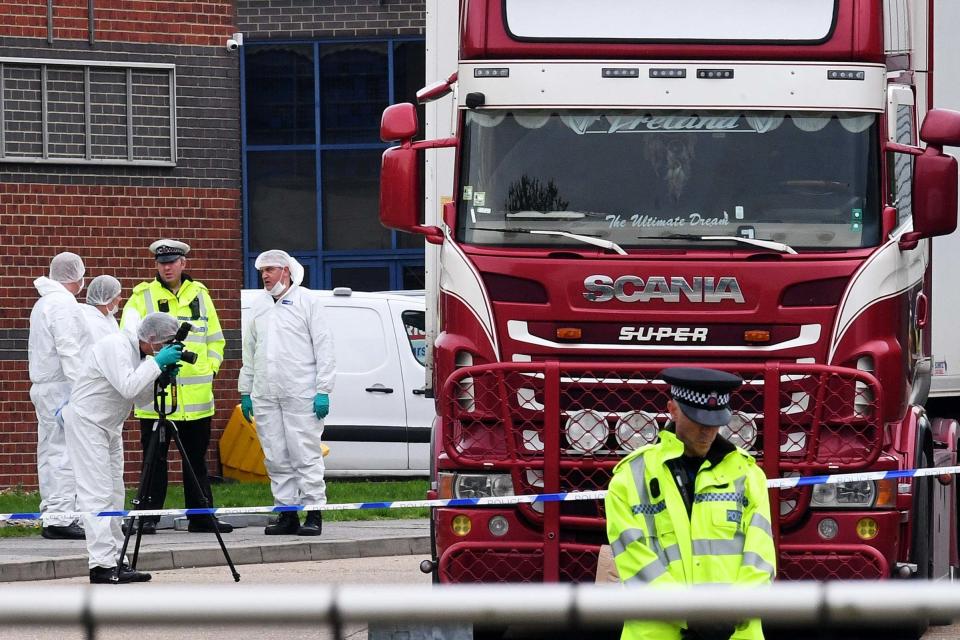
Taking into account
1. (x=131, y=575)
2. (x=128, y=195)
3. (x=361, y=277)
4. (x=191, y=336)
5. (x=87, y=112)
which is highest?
(x=87, y=112)

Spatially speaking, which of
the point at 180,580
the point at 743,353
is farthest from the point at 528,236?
the point at 180,580

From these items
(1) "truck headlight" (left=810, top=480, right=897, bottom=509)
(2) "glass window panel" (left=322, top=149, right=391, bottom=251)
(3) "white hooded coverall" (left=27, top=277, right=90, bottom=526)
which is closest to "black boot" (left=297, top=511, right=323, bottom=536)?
(3) "white hooded coverall" (left=27, top=277, right=90, bottom=526)

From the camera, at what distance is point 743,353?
8.25 metres

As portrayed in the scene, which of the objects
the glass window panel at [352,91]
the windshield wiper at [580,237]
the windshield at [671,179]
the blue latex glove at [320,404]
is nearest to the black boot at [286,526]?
the blue latex glove at [320,404]

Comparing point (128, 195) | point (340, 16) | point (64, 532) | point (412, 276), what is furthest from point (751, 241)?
point (412, 276)

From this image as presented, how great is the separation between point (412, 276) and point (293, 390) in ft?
42.8

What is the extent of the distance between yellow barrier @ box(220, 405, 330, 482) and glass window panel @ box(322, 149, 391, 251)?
914cm

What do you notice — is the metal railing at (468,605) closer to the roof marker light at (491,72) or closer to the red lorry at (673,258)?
the red lorry at (673,258)

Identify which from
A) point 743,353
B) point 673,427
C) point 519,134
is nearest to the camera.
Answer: point 673,427

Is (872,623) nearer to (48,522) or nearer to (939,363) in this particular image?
(939,363)

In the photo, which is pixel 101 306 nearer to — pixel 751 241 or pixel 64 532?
pixel 64 532

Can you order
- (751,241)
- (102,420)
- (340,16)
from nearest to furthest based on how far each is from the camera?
(751,241) < (102,420) < (340,16)

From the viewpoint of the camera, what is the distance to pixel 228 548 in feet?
41.6

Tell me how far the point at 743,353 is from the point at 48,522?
6.88 metres
